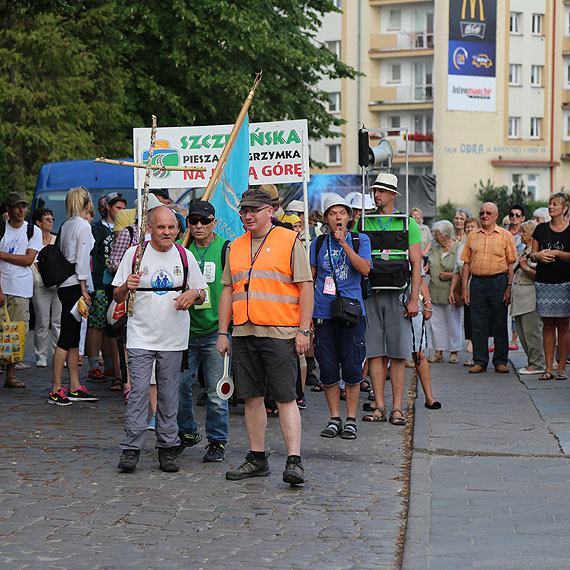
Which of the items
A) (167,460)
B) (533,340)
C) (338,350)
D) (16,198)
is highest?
(16,198)

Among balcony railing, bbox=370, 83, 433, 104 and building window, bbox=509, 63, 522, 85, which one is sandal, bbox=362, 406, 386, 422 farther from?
building window, bbox=509, 63, 522, 85

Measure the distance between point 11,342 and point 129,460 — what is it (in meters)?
4.53

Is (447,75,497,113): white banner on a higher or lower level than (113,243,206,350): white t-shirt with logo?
higher

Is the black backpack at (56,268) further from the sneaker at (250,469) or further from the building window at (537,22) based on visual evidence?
the building window at (537,22)

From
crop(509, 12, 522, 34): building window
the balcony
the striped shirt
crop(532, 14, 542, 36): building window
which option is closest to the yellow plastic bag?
the striped shirt

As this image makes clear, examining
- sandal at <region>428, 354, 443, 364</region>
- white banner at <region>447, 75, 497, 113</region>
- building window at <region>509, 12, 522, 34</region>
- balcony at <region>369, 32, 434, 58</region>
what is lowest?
sandal at <region>428, 354, 443, 364</region>

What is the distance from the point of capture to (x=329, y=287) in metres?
9.43

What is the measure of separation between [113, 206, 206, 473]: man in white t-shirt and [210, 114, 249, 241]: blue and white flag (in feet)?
11.0

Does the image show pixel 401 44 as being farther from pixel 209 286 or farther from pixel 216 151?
pixel 209 286

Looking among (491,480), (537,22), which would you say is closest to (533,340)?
(491,480)

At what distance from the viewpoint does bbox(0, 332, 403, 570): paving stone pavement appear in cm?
584

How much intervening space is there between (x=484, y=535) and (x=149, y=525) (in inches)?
73.0

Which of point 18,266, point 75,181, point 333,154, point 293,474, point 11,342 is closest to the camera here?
point 293,474

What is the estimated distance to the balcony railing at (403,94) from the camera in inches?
2746
